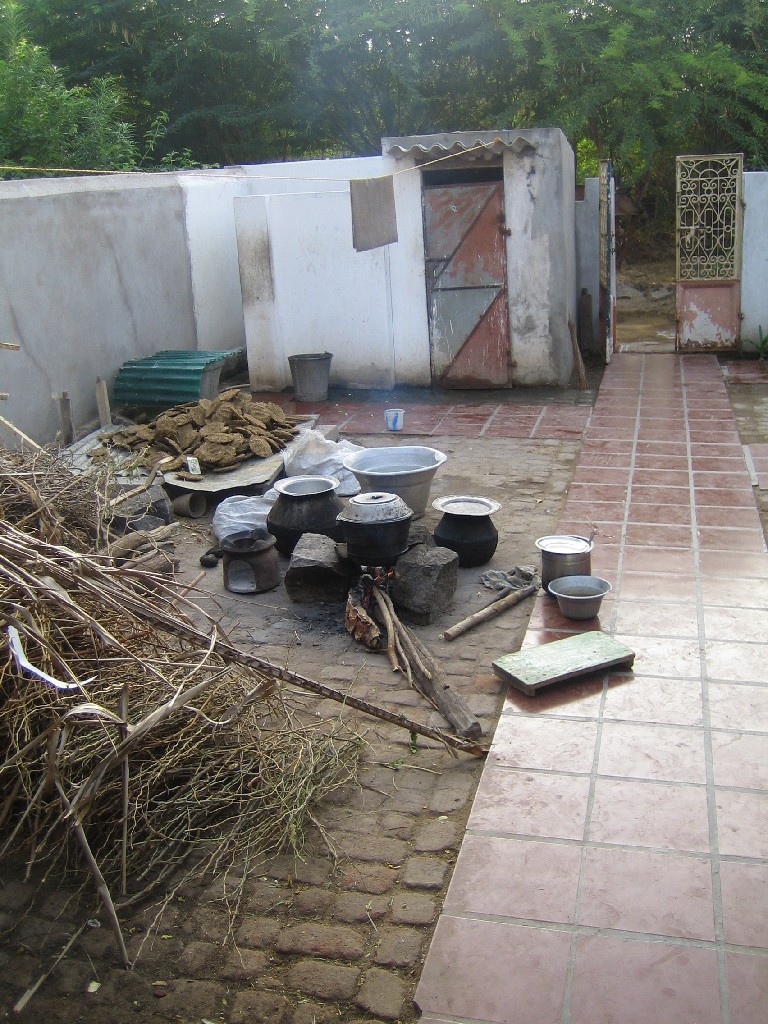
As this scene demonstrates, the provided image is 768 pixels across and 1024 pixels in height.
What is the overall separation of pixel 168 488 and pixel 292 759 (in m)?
4.18

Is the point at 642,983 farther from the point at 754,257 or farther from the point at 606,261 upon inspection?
the point at 754,257

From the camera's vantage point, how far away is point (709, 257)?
1256cm

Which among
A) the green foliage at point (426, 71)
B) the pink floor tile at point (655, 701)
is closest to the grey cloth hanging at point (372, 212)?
the pink floor tile at point (655, 701)

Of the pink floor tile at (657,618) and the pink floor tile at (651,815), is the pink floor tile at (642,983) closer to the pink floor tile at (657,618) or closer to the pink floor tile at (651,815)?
the pink floor tile at (651,815)

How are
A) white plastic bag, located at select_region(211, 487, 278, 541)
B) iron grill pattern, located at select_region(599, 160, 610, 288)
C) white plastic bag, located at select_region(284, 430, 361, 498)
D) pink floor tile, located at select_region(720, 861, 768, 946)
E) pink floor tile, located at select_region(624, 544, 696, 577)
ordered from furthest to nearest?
1. iron grill pattern, located at select_region(599, 160, 610, 288)
2. white plastic bag, located at select_region(284, 430, 361, 498)
3. white plastic bag, located at select_region(211, 487, 278, 541)
4. pink floor tile, located at select_region(624, 544, 696, 577)
5. pink floor tile, located at select_region(720, 861, 768, 946)

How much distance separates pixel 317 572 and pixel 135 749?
89.3 inches

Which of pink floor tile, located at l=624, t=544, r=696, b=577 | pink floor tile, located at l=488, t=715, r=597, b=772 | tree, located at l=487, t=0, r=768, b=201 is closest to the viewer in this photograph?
pink floor tile, located at l=488, t=715, r=597, b=772

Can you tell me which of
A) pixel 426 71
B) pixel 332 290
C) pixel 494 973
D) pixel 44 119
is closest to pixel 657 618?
pixel 494 973

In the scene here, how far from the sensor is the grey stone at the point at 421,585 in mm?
5680

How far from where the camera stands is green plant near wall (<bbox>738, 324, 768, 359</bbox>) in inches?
493

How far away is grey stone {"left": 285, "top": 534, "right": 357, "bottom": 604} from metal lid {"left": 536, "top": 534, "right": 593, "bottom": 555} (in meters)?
1.20

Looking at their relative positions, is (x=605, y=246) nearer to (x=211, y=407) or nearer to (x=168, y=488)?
(x=211, y=407)

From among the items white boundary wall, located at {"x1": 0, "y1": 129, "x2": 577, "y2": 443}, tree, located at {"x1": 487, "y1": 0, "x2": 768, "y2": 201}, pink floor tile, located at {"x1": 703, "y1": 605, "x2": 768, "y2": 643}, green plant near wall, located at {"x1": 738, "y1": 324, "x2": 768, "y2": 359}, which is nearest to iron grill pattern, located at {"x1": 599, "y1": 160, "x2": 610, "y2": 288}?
white boundary wall, located at {"x1": 0, "y1": 129, "x2": 577, "y2": 443}

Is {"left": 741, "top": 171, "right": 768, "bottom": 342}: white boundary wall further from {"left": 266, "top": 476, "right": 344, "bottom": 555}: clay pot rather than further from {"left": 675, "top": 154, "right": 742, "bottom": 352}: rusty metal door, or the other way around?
{"left": 266, "top": 476, "right": 344, "bottom": 555}: clay pot
